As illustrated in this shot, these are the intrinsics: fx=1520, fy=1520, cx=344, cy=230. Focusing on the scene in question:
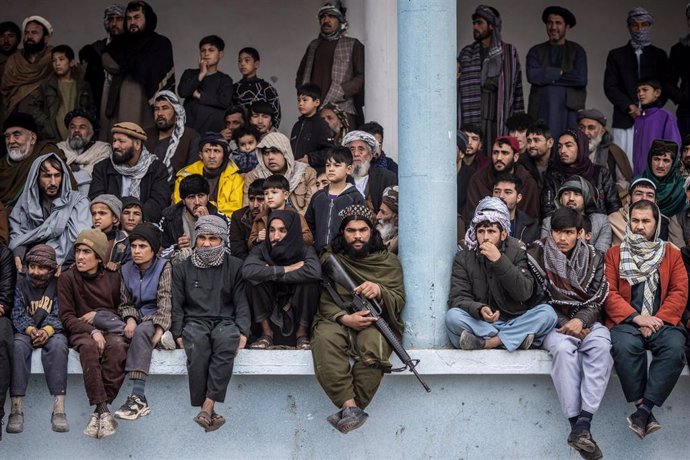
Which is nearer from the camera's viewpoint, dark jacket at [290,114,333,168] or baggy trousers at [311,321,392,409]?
baggy trousers at [311,321,392,409]

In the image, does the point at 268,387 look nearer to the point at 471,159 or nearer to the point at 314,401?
the point at 314,401

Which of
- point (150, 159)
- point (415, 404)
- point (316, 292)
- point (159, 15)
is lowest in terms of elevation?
point (415, 404)

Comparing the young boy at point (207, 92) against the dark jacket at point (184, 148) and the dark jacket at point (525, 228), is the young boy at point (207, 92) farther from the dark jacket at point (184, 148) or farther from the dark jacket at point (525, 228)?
the dark jacket at point (525, 228)

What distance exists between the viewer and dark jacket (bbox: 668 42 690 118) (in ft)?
43.5

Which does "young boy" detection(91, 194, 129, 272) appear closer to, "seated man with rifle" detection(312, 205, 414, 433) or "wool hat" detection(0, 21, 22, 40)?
"seated man with rifle" detection(312, 205, 414, 433)

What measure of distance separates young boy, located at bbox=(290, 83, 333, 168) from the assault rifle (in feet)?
7.22

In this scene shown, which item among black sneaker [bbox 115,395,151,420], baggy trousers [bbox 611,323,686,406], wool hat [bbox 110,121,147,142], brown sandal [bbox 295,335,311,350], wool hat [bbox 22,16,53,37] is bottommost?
black sneaker [bbox 115,395,151,420]

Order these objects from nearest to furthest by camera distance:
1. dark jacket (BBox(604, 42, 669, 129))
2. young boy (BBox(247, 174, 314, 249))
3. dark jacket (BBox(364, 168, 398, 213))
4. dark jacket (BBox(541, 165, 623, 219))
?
young boy (BBox(247, 174, 314, 249))
dark jacket (BBox(364, 168, 398, 213))
dark jacket (BBox(541, 165, 623, 219))
dark jacket (BBox(604, 42, 669, 129))

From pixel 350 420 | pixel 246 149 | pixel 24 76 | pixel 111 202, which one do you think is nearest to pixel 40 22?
pixel 24 76

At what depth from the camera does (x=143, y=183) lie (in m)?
11.8

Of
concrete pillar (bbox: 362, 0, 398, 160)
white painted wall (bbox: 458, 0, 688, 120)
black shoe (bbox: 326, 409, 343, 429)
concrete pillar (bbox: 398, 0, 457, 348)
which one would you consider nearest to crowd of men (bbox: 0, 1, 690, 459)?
black shoe (bbox: 326, 409, 343, 429)

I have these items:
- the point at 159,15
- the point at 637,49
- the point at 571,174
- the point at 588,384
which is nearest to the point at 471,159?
the point at 571,174

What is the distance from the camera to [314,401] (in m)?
10.1

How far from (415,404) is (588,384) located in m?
1.17
